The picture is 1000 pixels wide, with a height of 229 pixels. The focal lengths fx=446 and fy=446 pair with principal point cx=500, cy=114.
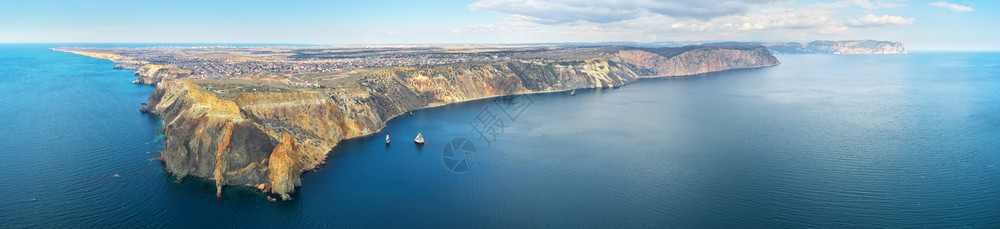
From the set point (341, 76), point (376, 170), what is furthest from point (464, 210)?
point (341, 76)

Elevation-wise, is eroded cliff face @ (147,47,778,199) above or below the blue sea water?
above

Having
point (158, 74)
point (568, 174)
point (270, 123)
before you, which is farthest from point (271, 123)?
point (158, 74)

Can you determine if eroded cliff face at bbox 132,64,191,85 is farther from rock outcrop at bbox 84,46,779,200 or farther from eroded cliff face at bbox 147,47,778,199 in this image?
rock outcrop at bbox 84,46,779,200

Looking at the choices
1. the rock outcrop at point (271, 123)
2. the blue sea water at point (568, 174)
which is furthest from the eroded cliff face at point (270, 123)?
the blue sea water at point (568, 174)

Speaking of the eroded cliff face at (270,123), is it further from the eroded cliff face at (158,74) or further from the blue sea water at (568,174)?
the eroded cliff face at (158,74)

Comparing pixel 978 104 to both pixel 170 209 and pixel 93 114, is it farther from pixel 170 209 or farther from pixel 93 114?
pixel 93 114

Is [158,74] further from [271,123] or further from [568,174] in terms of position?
[568,174]

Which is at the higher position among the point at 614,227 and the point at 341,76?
the point at 341,76

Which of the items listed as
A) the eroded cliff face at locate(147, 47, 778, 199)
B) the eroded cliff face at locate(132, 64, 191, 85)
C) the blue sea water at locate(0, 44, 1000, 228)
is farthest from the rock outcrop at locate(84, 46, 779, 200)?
the eroded cliff face at locate(132, 64, 191, 85)
